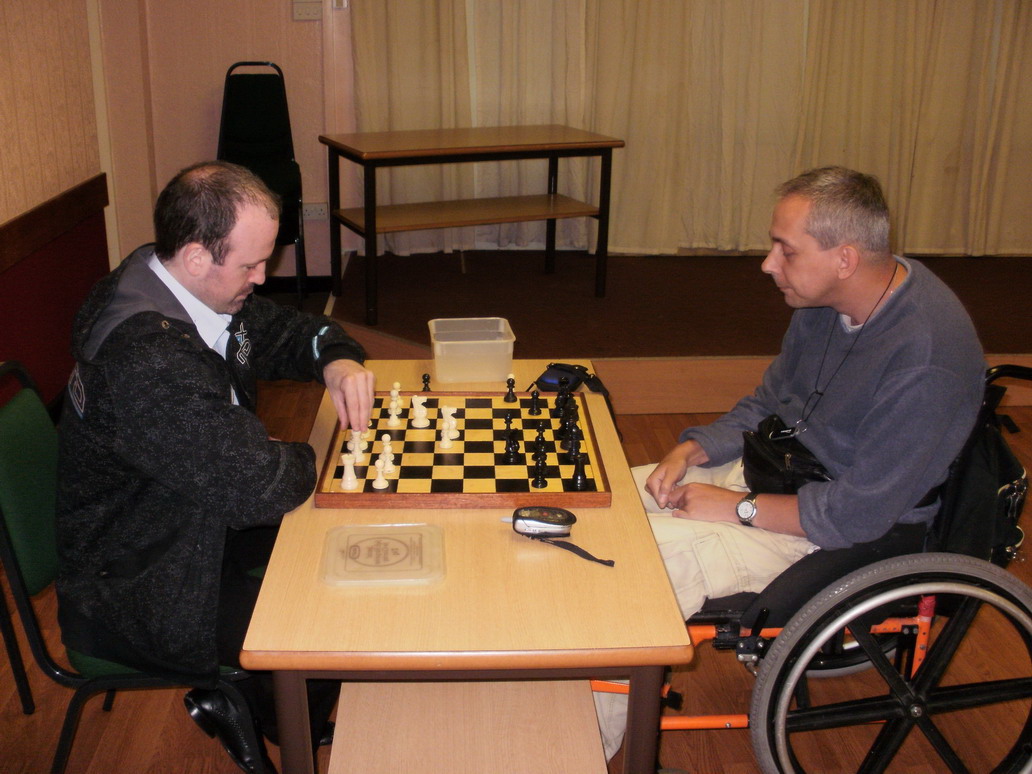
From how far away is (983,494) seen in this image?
1.61 meters

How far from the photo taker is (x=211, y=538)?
1540mm

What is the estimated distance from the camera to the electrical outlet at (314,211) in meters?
4.93

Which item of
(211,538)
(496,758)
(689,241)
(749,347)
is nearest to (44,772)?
(211,538)

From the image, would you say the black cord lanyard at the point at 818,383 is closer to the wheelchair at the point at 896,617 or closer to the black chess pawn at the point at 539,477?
the wheelchair at the point at 896,617

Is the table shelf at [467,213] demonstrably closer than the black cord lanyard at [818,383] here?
No

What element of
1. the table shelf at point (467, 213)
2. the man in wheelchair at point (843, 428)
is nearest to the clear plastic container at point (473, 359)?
the man in wheelchair at point (843, 428)

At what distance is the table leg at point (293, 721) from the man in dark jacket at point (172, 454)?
0.30 metres

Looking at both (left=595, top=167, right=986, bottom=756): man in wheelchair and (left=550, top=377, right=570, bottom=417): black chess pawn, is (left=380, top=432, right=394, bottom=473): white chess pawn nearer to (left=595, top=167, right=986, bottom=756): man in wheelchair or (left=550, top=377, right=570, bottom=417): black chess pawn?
(left=550, top=377, right=570, bottom=417): black chess pawn

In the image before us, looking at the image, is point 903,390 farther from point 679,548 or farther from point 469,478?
point 469,478

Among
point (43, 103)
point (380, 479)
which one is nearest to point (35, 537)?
point (380, 479)

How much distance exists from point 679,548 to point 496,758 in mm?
519

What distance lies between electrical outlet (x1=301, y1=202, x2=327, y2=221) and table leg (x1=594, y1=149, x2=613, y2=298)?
1.53 metres

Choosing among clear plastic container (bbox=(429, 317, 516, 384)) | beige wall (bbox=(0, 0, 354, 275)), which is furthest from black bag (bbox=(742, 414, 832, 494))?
beige wall (bbox=(0, 0, 354, 275))

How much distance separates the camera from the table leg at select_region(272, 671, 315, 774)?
1.26 metres
